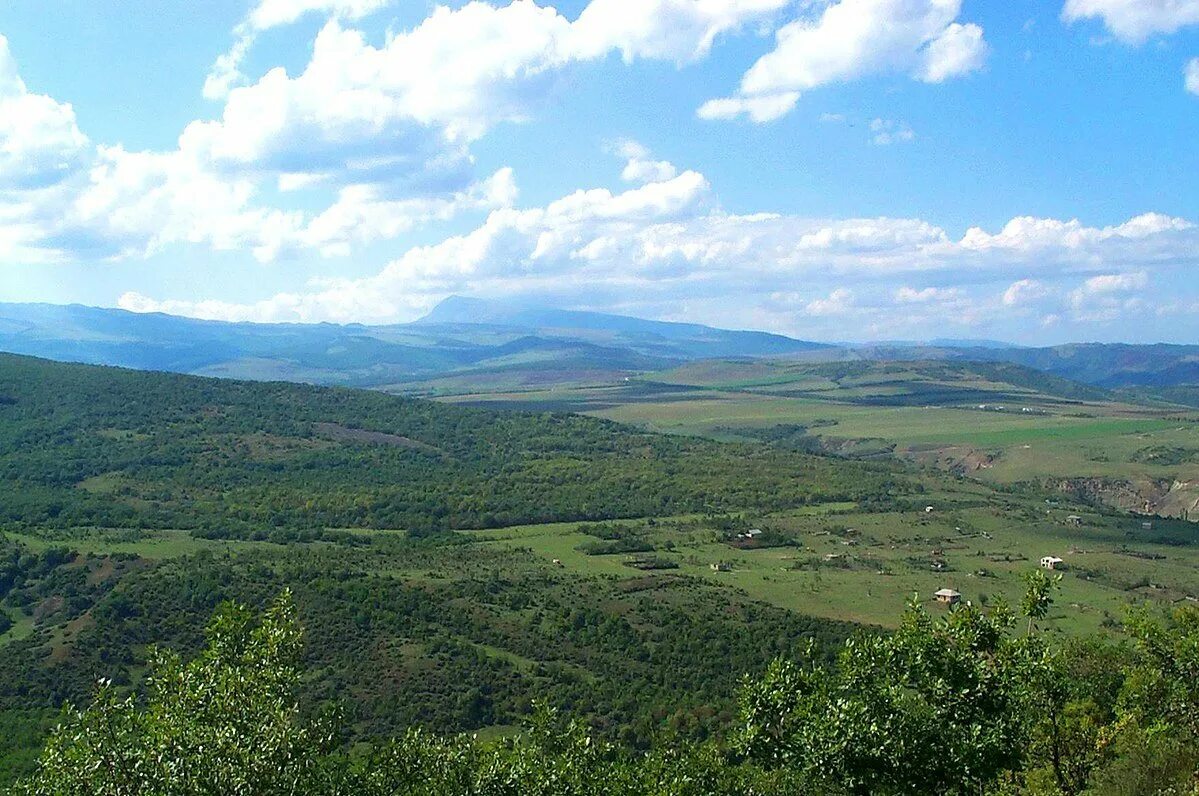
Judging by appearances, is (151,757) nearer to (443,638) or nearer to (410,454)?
(443,638)

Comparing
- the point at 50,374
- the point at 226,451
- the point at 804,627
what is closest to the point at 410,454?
the point at 226,451

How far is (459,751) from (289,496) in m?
103

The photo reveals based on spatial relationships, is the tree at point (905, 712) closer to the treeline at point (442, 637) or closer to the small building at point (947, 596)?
the treeline at point (442, 637)

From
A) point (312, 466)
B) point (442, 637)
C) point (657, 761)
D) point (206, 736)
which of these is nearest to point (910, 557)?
point (442, 637)

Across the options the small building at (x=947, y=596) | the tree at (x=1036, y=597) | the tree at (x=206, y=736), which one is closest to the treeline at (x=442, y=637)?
the small building at (x=947, y=596)

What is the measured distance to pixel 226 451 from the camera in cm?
14250

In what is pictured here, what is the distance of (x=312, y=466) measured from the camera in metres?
142

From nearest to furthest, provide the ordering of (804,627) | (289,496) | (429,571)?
(804,627) → (429,571) → (289,496)

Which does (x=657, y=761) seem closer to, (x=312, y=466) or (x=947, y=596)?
(x=947, y=596)

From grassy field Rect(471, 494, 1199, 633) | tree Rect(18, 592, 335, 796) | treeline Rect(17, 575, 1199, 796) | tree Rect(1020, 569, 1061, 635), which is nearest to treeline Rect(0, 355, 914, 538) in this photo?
grassy field Rect(471, 494, 1199, 633)

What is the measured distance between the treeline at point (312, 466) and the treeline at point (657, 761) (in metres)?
89.4

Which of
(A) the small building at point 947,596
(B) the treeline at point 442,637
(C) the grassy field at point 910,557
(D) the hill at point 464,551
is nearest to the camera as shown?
(B) the treeline at point 442,637

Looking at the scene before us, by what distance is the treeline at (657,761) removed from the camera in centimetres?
1772

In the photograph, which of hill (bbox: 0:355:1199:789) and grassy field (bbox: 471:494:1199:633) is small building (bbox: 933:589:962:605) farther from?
hill (bbox: 0:355:1199:789)
